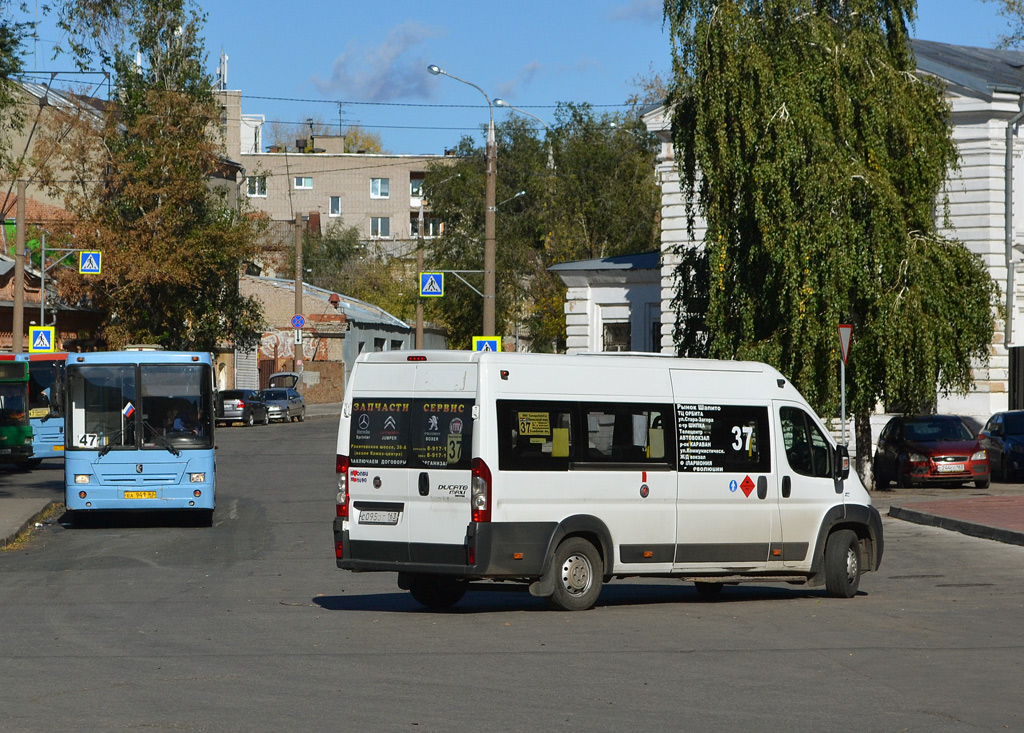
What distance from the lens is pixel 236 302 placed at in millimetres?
59219

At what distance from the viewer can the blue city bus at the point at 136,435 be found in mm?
20953

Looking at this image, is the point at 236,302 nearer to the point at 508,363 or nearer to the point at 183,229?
the point at 183,229

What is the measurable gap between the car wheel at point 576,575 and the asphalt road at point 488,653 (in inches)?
8.3

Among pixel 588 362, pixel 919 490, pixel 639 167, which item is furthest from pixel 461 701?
pixel 639 167

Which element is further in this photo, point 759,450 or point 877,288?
point 877,288

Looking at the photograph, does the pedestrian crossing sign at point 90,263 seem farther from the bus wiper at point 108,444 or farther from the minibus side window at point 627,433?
the minibus side window at point 627,433

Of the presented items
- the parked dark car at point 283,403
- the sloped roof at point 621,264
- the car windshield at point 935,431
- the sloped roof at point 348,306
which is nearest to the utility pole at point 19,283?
the sloped roof at point 621,264

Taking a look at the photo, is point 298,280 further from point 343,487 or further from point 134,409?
point 343,487

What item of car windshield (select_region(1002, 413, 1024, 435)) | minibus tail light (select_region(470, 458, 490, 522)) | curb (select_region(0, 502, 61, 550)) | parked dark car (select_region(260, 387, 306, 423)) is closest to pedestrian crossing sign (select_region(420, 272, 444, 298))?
parked dark car (select_region(260, 387, 306, 423))

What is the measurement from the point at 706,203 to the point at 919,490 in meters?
7.33

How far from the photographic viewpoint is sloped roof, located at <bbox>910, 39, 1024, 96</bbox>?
35594 mm

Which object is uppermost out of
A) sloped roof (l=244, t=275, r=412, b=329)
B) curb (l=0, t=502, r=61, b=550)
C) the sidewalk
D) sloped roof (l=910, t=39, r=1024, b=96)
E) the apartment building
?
the apartment building

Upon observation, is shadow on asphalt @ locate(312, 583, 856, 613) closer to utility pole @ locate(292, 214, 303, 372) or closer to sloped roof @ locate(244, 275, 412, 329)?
utility pole @ locate(292, 214, 303, 372)

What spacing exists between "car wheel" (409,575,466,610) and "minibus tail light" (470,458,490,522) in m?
1.17
